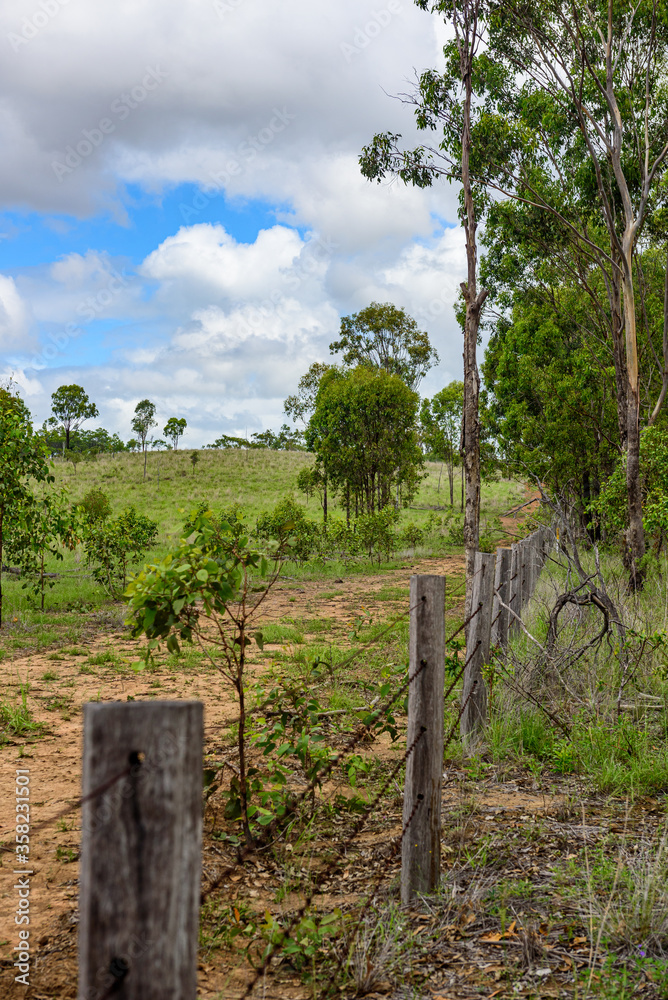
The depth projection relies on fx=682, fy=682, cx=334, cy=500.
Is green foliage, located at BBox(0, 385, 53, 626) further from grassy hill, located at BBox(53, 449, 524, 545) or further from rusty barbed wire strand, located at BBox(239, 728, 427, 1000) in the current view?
grassy hill, located at BBox(53, 449, 524, 545)

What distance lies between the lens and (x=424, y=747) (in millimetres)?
3107

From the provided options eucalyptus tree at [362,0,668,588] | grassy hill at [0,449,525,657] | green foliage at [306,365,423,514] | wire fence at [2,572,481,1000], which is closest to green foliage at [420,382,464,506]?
grassy hill at [0,449,525,657]

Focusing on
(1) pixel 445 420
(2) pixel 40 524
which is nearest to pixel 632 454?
(2) pixel 40 524

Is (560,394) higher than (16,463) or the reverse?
higher

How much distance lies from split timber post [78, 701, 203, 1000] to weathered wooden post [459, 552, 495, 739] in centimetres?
377

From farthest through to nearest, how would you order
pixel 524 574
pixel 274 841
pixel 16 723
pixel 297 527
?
pixel 297 527, pixel 524 574, pixel 16 723, pixel 274 841

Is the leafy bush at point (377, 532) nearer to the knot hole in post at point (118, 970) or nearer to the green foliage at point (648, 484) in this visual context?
the green foliage at point (648, 484)

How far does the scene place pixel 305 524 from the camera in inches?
768

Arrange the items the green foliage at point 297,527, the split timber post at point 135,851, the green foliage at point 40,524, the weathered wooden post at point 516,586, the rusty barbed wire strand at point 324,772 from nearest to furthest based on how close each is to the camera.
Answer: the split timber post at point 135,851
the rusty barbed wire strand at point 324,772
the weathered wooden post at point 516,586
the green foliage at point 40,524
the green foliage at point 297,527

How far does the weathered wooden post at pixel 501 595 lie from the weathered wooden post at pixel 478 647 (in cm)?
29

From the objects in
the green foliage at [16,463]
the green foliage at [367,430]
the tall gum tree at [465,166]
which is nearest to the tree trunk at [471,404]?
the tall gum tree at [465,166]

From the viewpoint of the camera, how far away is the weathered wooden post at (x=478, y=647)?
4867 mm

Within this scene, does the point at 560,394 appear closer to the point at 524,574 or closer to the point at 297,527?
the point at 297,527

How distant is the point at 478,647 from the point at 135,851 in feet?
13.1
